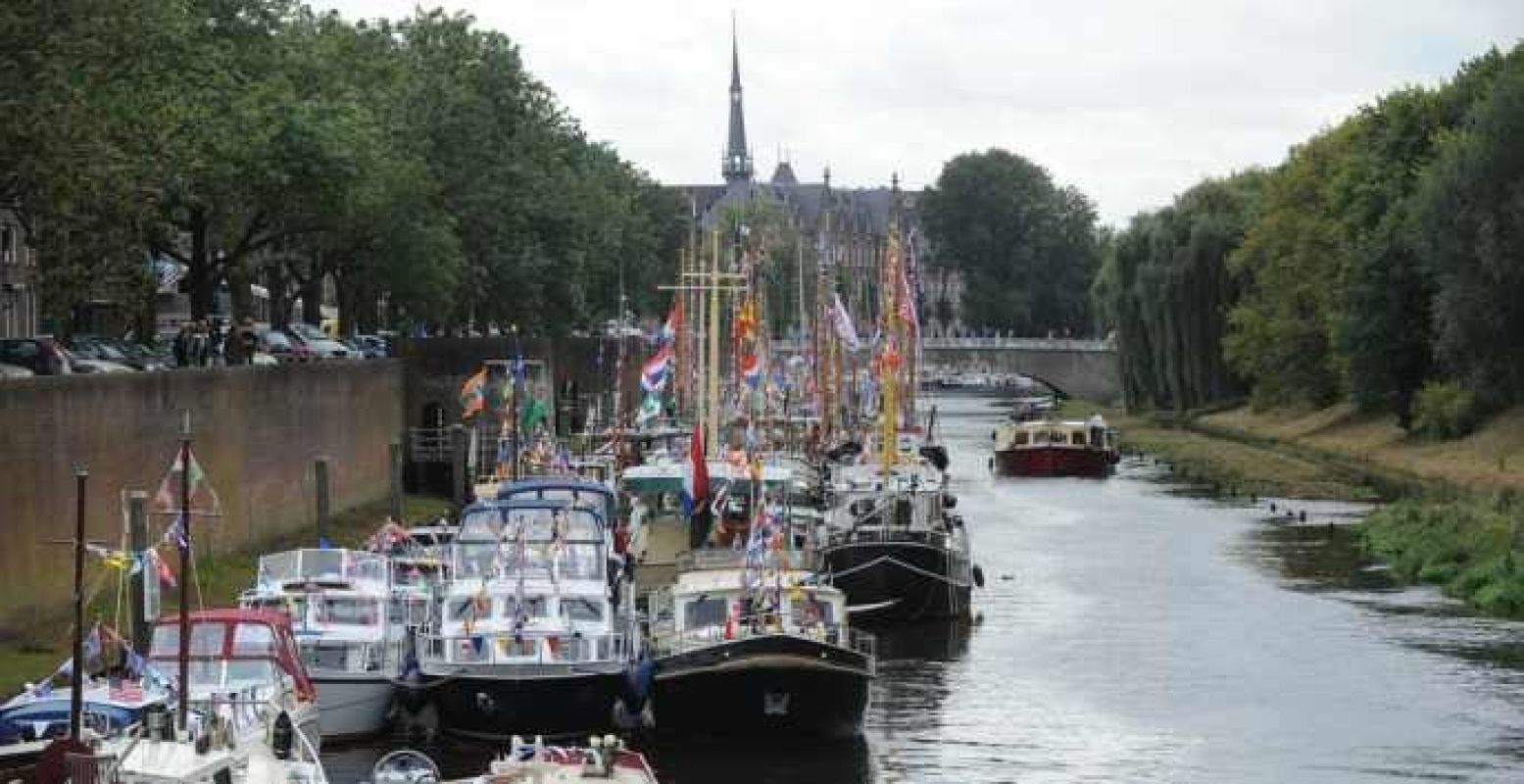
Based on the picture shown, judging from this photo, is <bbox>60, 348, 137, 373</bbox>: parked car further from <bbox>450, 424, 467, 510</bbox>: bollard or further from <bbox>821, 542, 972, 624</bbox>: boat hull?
<bbox>821, 542, 972, 624</bbox>: boat hull

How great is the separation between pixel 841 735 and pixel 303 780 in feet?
45.1

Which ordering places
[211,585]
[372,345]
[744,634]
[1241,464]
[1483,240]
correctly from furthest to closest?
[1241,464] < [372,345] < [1483,240] < [211,585] < [744,634]

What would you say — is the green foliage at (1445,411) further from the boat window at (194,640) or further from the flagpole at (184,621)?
the flagpole at (184,621)

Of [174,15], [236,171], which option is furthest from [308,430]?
[174,15]

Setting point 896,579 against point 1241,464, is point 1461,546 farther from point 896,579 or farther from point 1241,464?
point 1241,464

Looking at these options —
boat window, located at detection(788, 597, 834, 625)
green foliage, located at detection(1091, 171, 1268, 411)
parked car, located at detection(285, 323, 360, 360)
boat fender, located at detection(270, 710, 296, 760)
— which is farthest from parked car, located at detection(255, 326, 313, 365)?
green foliage, located at detection(1091, 171, 1268, 411)

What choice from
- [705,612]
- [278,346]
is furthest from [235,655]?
[278,346]

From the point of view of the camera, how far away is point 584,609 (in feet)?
155

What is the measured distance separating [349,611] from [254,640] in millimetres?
5533

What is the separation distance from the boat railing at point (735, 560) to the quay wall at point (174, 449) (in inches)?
421

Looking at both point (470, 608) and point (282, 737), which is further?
point (470, 608)

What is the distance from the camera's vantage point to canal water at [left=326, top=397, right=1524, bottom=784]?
4403cm

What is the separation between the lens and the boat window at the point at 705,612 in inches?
1882

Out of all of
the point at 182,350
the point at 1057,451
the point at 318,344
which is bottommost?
the point at 1057,451
